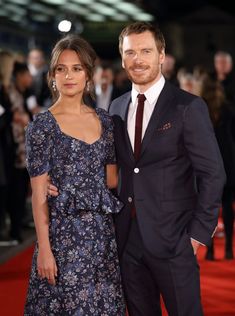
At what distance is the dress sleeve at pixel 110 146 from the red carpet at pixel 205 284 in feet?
6.33

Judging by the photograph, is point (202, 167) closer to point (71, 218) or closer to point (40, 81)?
point (71, 218)

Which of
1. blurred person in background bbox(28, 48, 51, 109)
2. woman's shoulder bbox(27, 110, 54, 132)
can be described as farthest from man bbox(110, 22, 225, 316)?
blurred person in background bbox(28, 48, 51, 109)

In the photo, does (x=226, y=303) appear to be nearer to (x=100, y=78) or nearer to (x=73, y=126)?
(x=73, y=126)

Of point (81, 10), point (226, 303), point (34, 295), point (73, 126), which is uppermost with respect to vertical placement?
point (81, 10)

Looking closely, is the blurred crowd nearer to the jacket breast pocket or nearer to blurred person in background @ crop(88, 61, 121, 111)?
blurred person in background @ crop(88, 61, 121, 111)

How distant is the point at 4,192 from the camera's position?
25.2ft

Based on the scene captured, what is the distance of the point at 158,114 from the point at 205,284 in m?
2.99

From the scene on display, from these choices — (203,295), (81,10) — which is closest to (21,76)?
(203,295)

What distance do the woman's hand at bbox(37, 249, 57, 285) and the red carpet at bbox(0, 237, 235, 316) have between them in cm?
192

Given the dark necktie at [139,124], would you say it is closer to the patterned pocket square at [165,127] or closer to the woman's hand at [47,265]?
the patterned pocket square at [165,127]

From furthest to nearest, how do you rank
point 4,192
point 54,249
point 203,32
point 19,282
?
point 203,32 < point 4,192 < point 19,282 < point 54,249

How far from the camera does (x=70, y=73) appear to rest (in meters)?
3.54

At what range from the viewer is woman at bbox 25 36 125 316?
347 centimetres

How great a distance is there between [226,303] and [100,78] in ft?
15.0
